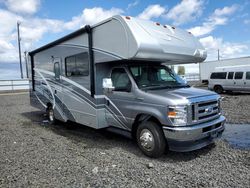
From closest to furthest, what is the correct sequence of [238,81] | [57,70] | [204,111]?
1. [204,111]
2. [57,70]
3. [238,81]

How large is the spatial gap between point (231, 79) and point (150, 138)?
14.5 meters

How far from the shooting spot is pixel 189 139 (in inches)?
193

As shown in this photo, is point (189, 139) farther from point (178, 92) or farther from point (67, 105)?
point (67, 105)

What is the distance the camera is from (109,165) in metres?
4.98

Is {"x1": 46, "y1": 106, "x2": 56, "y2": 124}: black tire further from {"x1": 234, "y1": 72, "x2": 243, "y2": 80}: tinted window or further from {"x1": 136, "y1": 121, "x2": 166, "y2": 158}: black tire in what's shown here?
{"x1": 234, "y1": 72, "x2": 243, "y2": 80}: tinted window

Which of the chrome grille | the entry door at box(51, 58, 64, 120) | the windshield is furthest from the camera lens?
the entry door at box(51, 58, 64, 120)

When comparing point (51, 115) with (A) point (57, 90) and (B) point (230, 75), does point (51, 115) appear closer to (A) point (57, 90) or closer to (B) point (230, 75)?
(A) point (57, 90)

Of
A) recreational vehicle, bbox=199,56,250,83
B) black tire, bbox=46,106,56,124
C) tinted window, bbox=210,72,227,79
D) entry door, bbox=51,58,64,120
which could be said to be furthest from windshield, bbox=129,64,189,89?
recreational vehicle, bbox=199,56,250,83

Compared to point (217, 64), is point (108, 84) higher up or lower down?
lower down

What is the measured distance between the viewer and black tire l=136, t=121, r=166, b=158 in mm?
5148

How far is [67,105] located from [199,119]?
4.52 m

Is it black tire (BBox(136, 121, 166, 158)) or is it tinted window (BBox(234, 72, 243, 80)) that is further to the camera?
tinted window (BBox(234, 72, 243, 80))

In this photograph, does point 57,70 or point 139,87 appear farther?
point 57,70

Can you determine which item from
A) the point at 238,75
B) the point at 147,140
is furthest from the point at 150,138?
the point at 238,75
